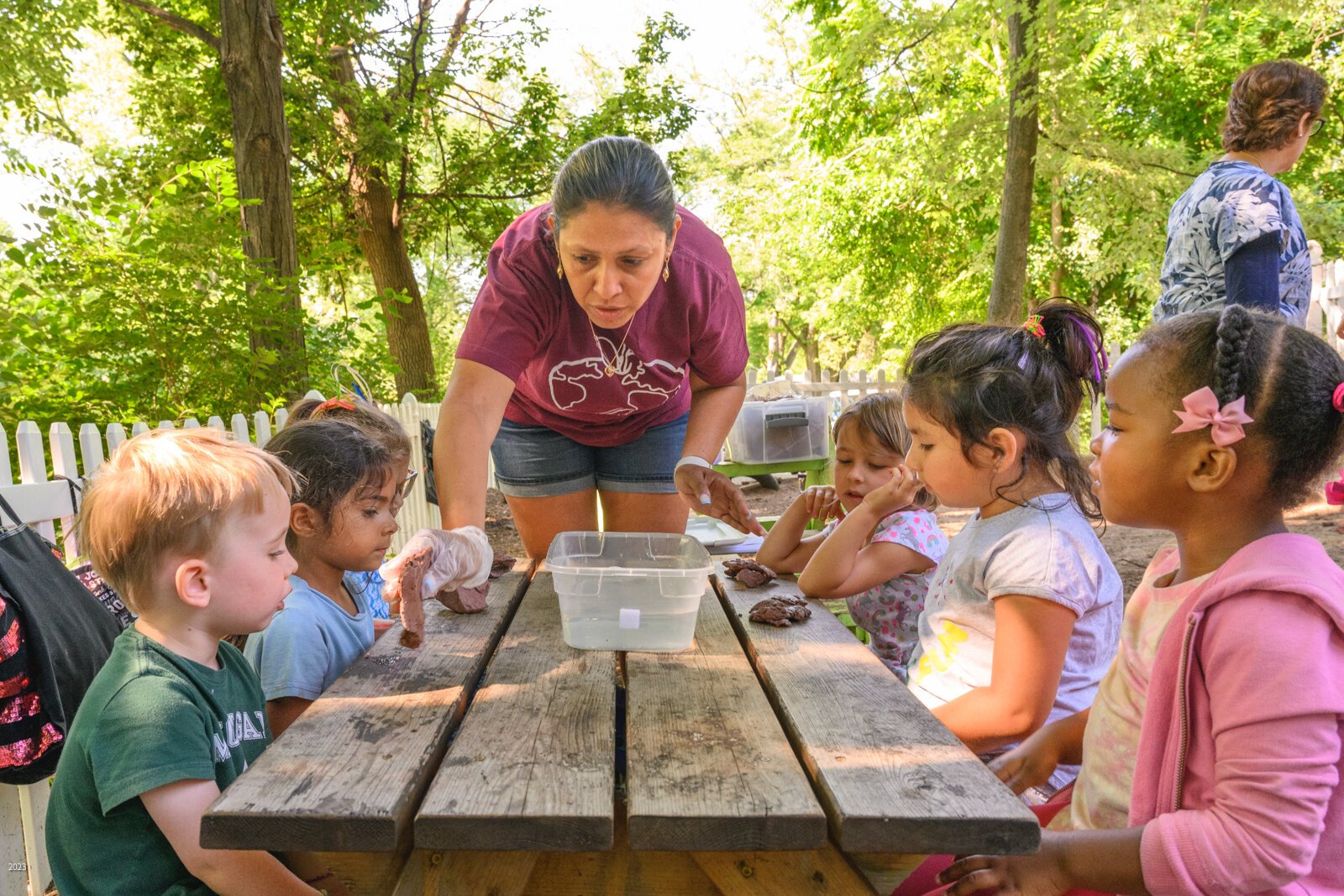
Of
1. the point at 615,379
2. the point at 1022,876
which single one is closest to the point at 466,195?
the point at 615,379

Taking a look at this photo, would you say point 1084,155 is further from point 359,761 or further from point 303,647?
point 359,761

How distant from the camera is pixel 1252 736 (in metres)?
1.14

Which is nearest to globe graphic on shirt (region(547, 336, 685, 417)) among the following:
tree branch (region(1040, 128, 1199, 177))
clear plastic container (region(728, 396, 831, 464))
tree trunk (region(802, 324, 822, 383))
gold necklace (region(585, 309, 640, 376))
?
gold necklace (region(585, 309, 640, 376))

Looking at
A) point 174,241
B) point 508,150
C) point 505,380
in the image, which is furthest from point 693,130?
point 505,380

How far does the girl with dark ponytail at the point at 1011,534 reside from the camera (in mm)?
1710

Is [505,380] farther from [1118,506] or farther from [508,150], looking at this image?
[508,150]

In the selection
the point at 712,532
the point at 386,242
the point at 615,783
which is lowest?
the point at 712,532

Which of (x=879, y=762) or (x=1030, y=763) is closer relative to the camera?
(x=879, y=762)

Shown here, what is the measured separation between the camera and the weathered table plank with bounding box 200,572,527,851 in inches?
44.2

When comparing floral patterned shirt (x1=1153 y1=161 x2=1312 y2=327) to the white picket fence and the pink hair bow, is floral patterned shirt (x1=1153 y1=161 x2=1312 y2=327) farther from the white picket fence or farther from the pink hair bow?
the white picket fence

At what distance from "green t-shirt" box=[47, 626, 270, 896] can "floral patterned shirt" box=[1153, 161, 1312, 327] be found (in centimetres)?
293

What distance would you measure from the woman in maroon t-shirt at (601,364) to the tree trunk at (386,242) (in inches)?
287

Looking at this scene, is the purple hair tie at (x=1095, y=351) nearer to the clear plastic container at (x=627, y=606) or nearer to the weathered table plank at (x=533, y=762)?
the clear plastic container at (x=627, y=606)

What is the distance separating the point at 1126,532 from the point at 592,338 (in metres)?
5.85
